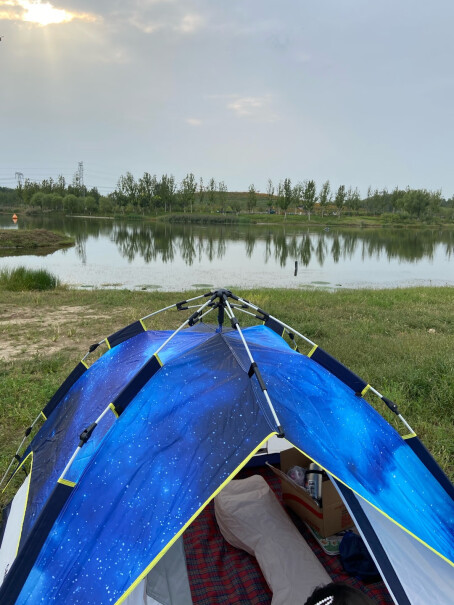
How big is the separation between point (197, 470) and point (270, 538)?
1.21 metres

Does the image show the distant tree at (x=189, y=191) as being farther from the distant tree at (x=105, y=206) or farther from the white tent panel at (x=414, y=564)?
the white tent panel at (x=414, y=564)

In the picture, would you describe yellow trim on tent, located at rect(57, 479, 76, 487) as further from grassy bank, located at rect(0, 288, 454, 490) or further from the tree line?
the tree line

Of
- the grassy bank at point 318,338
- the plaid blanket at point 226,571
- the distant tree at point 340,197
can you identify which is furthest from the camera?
the distant tree at point 340,197

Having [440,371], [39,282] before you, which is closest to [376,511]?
[440,371]

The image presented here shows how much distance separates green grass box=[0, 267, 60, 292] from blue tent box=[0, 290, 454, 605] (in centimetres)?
952

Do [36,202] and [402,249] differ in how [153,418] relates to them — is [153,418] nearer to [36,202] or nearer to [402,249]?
[402,249]

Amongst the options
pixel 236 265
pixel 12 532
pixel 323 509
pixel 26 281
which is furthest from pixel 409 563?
Answer: pixel 236 265

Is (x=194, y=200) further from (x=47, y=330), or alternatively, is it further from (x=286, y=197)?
(x=47, y=330)

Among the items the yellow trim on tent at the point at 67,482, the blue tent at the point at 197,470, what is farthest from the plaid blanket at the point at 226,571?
the yellow trim on tent at the point at 67,482

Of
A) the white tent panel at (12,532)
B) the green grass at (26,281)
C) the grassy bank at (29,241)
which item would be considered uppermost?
the grassy bank at (29,241)

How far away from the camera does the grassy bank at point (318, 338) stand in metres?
4.04

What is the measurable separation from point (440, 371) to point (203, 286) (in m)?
9.33

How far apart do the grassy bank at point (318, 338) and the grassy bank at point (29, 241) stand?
16005mm

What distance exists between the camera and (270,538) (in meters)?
2.64
